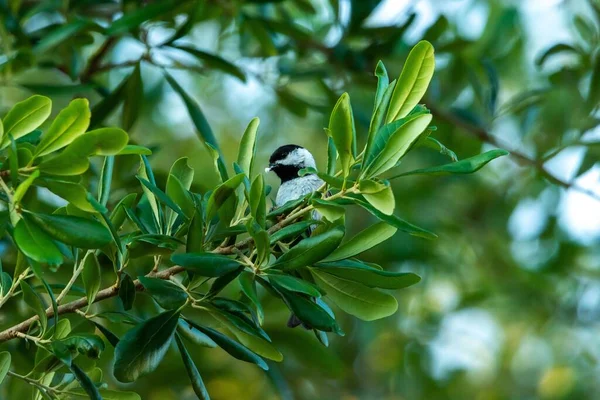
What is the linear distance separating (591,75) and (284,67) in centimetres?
150

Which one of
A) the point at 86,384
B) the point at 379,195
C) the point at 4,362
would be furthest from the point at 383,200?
the point at 4,362

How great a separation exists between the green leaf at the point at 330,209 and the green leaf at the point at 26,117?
2.04 ft

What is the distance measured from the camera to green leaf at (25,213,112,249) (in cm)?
167

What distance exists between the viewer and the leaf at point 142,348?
1795 mm

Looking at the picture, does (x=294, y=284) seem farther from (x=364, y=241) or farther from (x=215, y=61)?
(x=215, y=61)

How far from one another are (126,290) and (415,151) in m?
3.62

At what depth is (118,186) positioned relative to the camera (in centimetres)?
338

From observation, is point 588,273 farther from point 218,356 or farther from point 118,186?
point 118,186

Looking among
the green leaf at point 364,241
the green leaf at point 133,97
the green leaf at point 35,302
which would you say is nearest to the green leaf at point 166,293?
the green leaf at point 35,302

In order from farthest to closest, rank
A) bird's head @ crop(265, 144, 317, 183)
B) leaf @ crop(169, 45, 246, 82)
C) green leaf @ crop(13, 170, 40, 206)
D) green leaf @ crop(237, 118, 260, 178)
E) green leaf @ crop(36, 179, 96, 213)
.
→ bird's head @ crop(265, 144, 317, 183), leaf @ crop(169, 45, 246, 82), green leaf @ crop(237, 118, 260, 178), green leaf @ crop(36, 179, 96, 213), green leaf @ crop(13, 170, 40, 206)

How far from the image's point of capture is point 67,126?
1728mm

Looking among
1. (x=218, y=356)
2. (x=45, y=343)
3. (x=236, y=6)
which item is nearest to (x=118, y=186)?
(x=236, y=6)

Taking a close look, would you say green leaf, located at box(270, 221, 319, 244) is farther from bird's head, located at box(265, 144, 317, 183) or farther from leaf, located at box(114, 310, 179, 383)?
bird's head, located at box(265, 144, 317, 183)

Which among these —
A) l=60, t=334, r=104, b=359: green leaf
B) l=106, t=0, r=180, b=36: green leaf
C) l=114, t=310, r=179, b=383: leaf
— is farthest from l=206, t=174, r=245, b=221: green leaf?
l=106, t=0, r=180, b=36: green leaf
